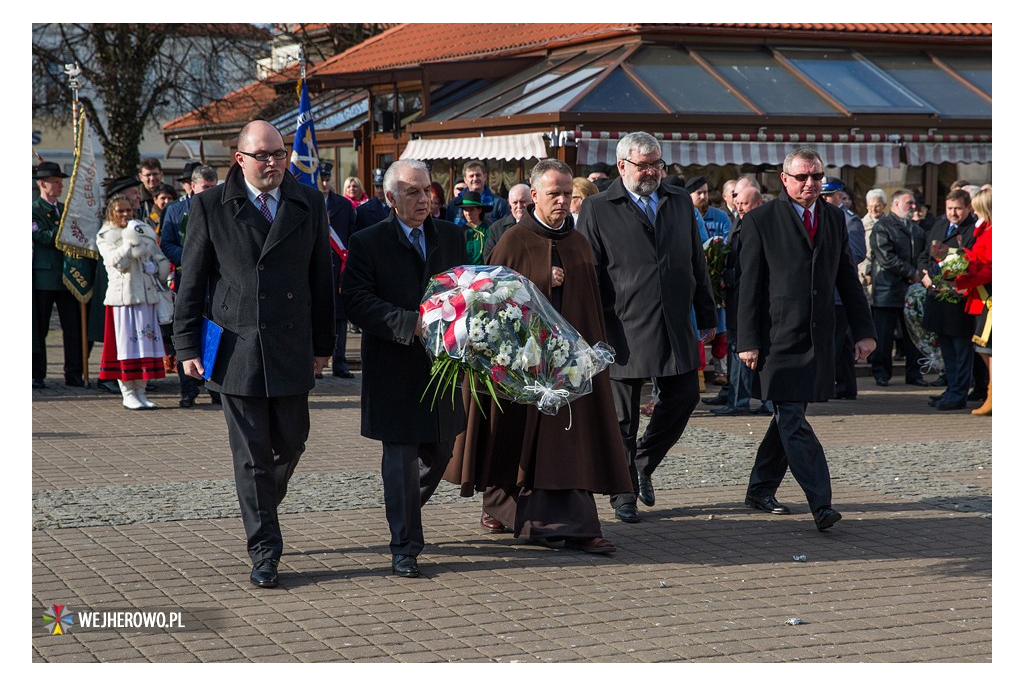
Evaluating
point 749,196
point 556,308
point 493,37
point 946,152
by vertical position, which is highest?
point 493,37

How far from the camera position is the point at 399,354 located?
6.63m

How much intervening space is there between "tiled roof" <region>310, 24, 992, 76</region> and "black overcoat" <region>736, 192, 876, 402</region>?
11538 millimetres

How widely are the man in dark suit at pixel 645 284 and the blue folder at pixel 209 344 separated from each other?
240 cm

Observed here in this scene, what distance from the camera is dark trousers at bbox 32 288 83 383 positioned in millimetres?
13758

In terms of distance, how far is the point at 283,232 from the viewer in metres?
6.36

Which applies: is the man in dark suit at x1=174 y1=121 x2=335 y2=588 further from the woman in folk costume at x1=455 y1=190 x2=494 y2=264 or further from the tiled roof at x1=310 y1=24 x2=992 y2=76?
the tiled roof at x1=310 y1=24 x2=992 y2=76

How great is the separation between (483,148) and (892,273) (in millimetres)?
6470

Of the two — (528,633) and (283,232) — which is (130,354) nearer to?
(283,232)

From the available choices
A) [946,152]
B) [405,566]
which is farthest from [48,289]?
[946,152]

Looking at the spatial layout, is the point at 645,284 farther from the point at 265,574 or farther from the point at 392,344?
the point at 265,574

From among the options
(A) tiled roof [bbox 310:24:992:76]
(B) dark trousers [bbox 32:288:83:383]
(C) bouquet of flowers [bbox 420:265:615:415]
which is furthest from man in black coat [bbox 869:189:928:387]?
(C) bouquet of flowers [bbox 420:265:615:415]

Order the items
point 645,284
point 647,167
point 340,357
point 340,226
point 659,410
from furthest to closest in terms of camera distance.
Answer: point 340,357
point 340,226
point 659,410
point 645,284
point 647,167

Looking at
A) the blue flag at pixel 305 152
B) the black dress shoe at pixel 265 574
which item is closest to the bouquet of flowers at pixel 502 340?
the black dress shoe at pixel 265 574

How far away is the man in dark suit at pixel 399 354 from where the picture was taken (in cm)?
658
